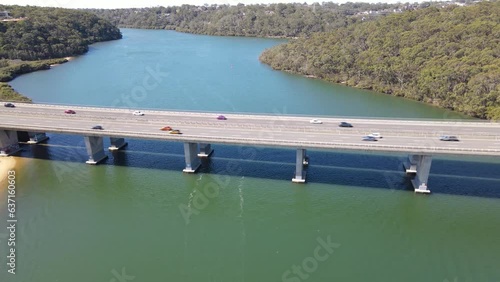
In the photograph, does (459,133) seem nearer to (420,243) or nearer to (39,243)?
(420,243)

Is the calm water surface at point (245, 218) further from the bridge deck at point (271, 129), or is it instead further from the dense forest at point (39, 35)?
the dense forest at point (39, 35)

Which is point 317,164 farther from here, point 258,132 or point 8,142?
point 8,142

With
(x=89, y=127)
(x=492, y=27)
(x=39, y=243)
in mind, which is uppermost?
(x=492, y=27)

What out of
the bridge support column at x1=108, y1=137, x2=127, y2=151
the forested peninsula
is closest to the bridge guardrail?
the bridge support column at x1=108, y1=137, x2=127, y2=151

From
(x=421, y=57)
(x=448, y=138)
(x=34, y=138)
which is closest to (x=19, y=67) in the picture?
(x=34, y=138)

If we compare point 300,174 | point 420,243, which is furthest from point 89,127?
point 420,243

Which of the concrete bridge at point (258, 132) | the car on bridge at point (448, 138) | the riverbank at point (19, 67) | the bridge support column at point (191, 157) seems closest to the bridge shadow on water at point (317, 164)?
the bridge support column at point (191, 157)

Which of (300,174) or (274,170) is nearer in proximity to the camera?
(300,174)
